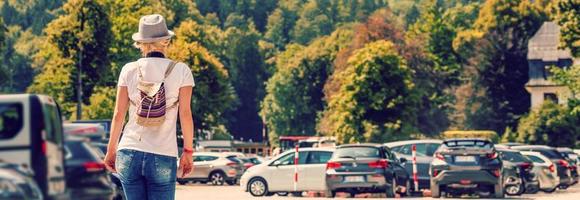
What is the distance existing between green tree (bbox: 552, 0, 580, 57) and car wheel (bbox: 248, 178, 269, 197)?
33907mm

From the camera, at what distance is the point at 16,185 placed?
6.82 m

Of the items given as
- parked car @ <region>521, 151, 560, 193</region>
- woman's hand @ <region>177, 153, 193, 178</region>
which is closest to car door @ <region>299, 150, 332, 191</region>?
parked car @ <region>521, 151, 560, 193</region>

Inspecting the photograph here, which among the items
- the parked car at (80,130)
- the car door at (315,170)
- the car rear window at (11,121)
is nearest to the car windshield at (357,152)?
the car door at (315,170)

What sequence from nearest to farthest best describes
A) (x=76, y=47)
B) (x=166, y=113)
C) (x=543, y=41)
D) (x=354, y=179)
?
(x=166, y=113) → (x=354, y=179) → (x=76, y=47) → (x=543, y=41)

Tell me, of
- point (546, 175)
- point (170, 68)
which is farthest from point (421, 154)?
point (170, 68)

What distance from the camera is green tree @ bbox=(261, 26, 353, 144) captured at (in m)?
131

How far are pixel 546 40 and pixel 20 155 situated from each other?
100 meters

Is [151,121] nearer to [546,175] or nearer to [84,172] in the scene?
[84,172]

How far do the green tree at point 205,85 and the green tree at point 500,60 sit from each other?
27.1 m

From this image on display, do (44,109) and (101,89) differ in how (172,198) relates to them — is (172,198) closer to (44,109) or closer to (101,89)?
(44,109)

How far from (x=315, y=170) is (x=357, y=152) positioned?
12.6 feet

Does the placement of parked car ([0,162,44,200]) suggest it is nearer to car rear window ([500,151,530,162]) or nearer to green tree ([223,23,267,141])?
car rear window ([500,151,530,162])

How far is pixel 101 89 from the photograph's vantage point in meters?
75.1

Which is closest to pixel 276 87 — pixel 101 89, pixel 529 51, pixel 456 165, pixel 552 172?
pixel 529 51
